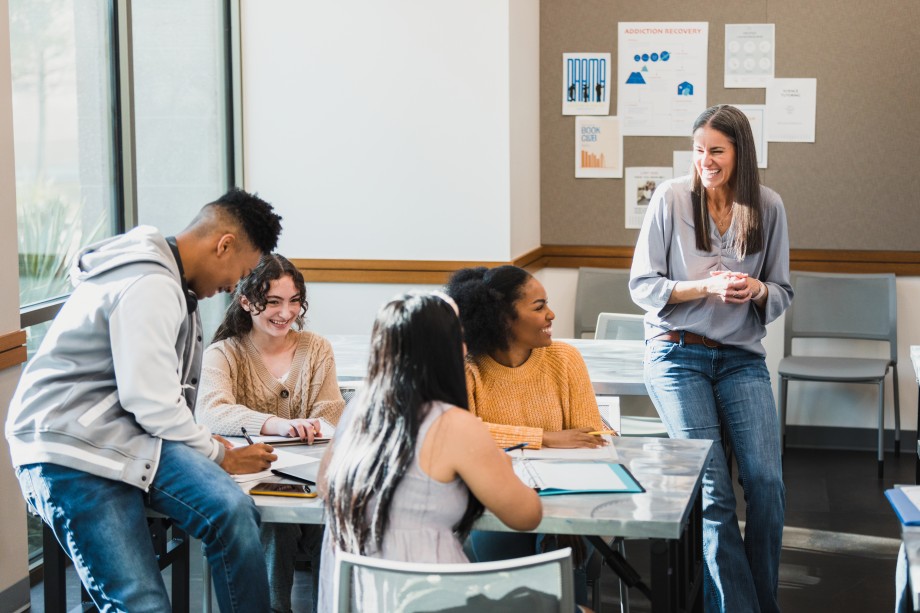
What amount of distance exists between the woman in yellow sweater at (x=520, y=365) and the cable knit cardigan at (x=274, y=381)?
61 cm

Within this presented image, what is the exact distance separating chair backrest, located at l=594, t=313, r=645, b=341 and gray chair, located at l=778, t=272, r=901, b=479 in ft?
4.39

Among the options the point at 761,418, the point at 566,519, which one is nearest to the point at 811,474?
the point at 761,418

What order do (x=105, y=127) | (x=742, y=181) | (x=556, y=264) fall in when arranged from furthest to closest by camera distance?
(x=556, y=264) < (x=105, y=127) < (x=742, y=181)

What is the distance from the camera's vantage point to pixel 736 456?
3.11 m

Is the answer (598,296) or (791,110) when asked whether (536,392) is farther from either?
(791,110)

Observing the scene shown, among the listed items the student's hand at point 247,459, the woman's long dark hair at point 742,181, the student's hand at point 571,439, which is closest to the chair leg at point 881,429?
the woman's long dark hair at point 742,181

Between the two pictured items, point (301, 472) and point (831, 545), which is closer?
point (301, 472)

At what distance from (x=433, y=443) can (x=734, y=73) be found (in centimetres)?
438

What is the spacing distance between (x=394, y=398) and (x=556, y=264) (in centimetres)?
421

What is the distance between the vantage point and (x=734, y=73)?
586cm

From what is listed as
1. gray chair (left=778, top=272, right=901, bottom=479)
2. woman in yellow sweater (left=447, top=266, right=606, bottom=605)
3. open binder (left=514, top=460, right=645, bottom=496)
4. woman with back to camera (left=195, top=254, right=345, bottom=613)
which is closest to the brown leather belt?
woman in yellow sweater (left=447, top=266, right=606, bottom=605)

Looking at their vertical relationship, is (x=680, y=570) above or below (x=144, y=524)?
below

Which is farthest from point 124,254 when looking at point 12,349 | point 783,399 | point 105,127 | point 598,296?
point 783,399

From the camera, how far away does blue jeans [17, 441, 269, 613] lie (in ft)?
7.59
